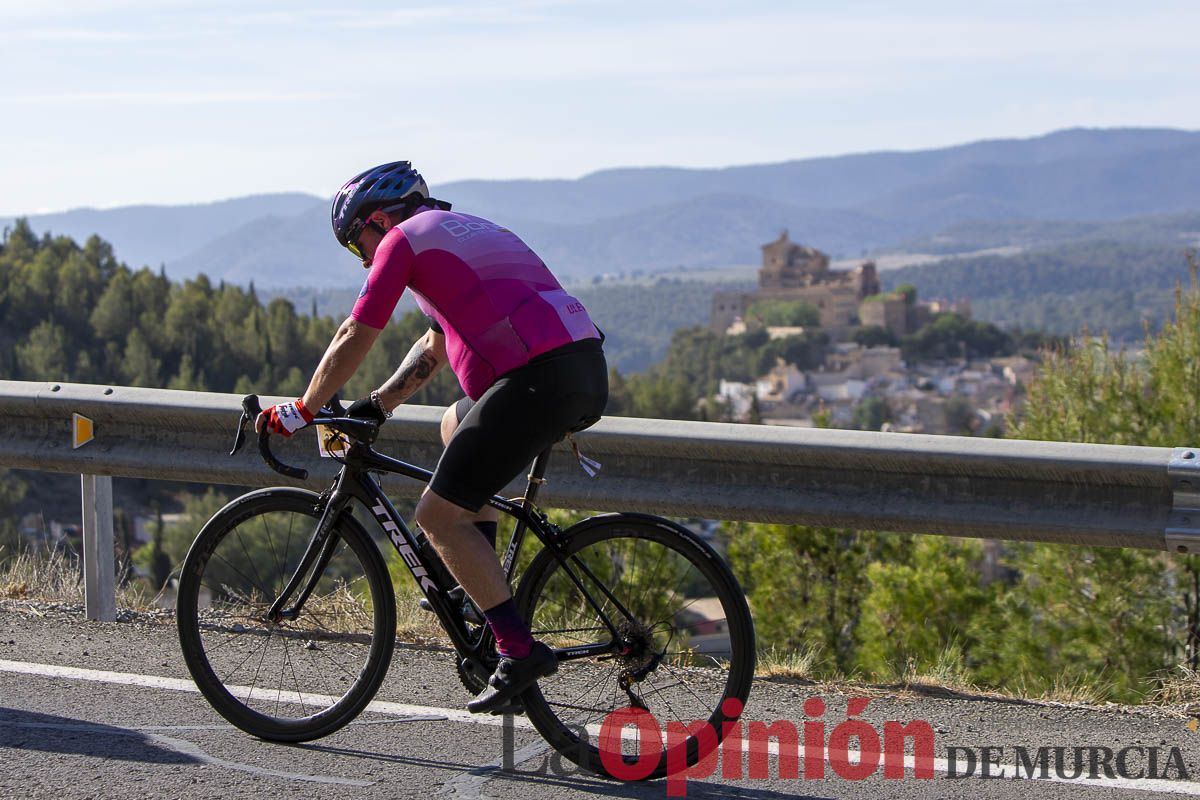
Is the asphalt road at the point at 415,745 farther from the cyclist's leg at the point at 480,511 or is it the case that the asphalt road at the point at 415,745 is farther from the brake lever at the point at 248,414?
the brake lever at the point at 248,414

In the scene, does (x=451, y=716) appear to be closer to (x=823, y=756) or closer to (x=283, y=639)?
(x=283, y=639)

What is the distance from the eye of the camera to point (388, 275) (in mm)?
3699

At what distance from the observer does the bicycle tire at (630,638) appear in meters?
3.91

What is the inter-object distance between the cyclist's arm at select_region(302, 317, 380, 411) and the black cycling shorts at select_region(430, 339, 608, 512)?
1.11ft

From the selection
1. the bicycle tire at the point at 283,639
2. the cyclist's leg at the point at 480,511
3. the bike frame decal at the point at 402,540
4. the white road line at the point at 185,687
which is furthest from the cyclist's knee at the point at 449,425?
the white road line at the point at 185,687

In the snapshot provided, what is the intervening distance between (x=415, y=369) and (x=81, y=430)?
2.06m

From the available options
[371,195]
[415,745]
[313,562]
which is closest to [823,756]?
[415,745]

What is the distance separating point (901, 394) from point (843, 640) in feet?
416

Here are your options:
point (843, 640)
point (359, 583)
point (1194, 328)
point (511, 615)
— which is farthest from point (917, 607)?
point (511, 615)

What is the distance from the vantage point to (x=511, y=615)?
3865 mm

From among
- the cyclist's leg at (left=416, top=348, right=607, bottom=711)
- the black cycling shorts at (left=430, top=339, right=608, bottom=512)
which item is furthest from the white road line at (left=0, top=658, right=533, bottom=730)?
the black cycling shorts at (left=430, top=339, right=608, bottom=512)

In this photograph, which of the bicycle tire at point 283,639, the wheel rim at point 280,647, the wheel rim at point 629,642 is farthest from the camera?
the wheel rim at point 280,647

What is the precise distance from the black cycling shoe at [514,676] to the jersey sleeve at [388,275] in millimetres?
986

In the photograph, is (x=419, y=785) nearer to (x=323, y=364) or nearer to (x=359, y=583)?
(x=323, y=364)
